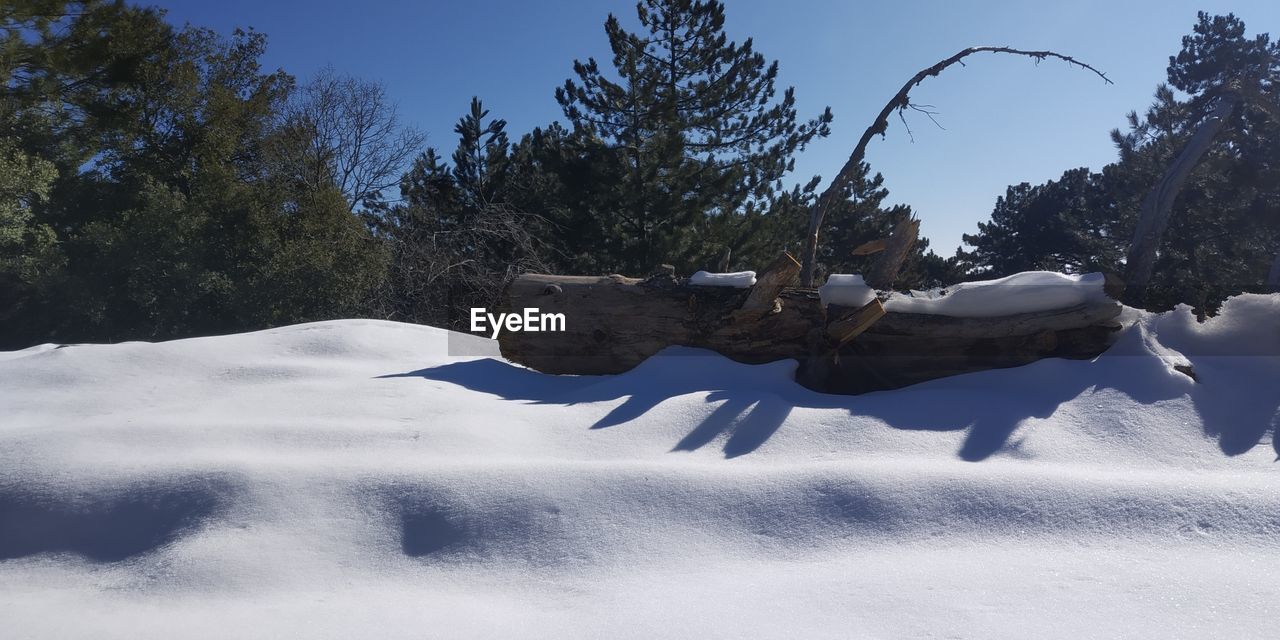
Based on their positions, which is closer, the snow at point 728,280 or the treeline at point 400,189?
the snow at point 728,280

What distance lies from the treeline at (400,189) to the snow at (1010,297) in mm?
7645

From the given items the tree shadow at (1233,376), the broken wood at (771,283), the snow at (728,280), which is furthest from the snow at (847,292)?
the tree shadow at (1233,376)

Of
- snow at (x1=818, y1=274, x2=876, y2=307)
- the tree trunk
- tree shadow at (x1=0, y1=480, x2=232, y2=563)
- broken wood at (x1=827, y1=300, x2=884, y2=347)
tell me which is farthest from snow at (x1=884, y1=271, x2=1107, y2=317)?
tree shadow at (x1=0, y1=480, x2=232, y2=563)

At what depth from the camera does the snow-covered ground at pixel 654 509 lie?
238cm

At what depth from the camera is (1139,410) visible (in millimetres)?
4121

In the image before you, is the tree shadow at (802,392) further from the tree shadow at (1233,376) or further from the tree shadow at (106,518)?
the tree shadow at (106,518)

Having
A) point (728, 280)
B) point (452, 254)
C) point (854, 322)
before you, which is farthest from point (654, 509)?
point (452, 254)

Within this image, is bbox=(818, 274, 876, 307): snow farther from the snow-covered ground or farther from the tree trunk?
the tree trunk

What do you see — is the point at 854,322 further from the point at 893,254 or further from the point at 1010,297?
the point at 1010,297

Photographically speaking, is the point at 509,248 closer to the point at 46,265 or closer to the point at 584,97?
the point at 584,97

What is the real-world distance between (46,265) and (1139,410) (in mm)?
16200

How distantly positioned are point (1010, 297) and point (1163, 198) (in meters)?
2.62

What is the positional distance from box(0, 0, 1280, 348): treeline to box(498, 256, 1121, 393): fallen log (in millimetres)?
6112

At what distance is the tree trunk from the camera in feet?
21.0
